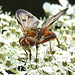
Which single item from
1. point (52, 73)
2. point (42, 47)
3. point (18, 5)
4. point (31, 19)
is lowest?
point (52, 73)

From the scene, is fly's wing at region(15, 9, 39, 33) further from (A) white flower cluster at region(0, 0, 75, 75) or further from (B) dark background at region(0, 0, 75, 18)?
(B) dark background at region(0, 0, 75, 18)

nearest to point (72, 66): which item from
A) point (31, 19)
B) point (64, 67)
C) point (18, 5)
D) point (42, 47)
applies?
point (64, 67)

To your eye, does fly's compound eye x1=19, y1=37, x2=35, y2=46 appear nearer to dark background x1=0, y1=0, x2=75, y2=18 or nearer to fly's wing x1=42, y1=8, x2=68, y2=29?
fly's wing x1=42, y1=8, x2=68, y2=29

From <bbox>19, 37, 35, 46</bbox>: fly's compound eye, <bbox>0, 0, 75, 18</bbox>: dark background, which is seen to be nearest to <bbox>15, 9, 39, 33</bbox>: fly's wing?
<bbox>19, 37, 35, 46</bbox>: fly's compound eye

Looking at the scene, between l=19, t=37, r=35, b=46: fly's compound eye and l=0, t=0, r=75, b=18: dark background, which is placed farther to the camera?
l=0, t=0, r=75, b=18: dark background

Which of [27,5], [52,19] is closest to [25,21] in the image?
[52,19]

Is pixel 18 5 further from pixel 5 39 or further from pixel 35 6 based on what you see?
pixel 5 39

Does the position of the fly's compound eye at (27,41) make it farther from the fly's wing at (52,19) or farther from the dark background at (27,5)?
the dark background at (27,5)

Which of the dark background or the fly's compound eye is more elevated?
the dark background

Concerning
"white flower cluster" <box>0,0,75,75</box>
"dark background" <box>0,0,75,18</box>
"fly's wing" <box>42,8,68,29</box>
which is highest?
"dark background" <box>0,0,75,18</box>

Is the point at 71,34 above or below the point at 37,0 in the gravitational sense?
below

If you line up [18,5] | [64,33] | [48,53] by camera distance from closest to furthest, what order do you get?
[48,53]
[64,33]
[18,5]
